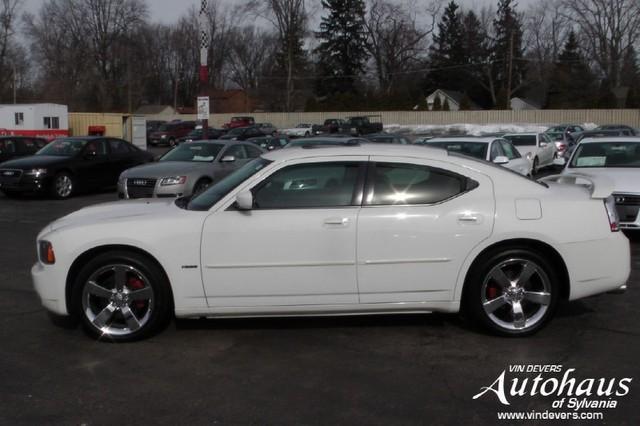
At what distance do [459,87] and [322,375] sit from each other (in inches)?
3363

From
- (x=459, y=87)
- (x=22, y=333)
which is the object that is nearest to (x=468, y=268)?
(x=22, y=333)

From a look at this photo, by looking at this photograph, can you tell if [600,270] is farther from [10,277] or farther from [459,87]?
[459,87]

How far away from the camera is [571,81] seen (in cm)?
7450

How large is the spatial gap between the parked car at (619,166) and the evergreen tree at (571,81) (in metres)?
60.0

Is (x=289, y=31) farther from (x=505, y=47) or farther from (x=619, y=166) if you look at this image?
(x=619, y=166)

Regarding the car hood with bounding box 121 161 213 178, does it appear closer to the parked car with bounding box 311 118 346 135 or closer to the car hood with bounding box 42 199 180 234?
the car hood with bounding box 42 199 180 234

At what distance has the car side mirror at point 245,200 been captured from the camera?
520 cm

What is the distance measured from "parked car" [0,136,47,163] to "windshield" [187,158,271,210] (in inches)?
682

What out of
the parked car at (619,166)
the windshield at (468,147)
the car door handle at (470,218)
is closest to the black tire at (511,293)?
the car door handle at (470,218)

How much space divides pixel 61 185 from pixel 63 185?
67mm

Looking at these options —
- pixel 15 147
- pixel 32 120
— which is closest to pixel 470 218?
pixel 15 147

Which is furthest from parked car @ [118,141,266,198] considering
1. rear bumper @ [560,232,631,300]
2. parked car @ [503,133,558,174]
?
parked car @ [503,133,558,174]

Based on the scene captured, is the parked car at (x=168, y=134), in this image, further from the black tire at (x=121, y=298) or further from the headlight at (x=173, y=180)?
the black tire at (x=121, y=298)

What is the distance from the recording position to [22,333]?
227 inches
